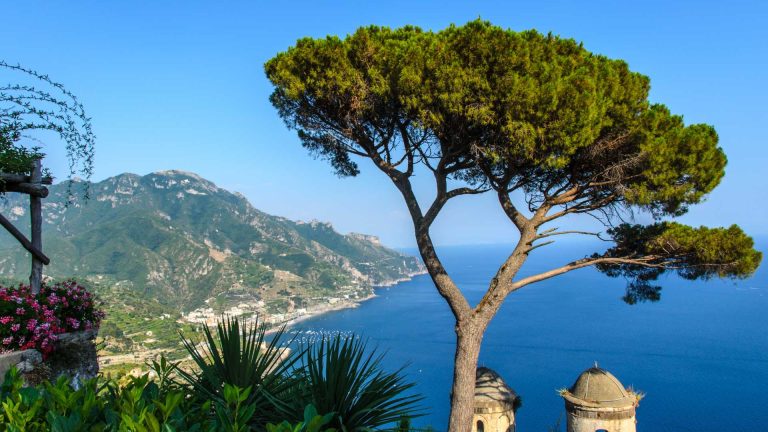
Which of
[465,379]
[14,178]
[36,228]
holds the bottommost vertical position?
[465,379]

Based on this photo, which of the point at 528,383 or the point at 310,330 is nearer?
the point at 528,383

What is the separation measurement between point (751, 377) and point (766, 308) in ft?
130

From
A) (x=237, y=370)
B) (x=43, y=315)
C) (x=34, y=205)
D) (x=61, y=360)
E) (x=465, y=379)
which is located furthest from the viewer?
(x=465, y=379)

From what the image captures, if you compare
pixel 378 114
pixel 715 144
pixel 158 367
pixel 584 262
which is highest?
pixel 378 114

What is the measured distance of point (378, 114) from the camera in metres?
8.12

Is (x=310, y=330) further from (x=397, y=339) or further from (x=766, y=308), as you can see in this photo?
(x=766, y=308)

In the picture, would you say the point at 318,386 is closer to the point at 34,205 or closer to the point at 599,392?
the point at 34,205

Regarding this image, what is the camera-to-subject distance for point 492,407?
8445 millimetres

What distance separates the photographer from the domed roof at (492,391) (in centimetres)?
847

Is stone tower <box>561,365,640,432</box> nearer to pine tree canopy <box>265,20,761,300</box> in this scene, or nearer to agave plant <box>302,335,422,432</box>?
pine tree canopy <box>265,20,761,300</box>

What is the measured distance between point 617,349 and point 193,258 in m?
106

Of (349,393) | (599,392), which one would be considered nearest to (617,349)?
(599,392)

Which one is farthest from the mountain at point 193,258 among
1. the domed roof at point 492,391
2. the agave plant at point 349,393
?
the agave plant at point 349,393

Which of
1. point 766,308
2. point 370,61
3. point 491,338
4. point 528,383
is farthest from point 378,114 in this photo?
point 766,308
